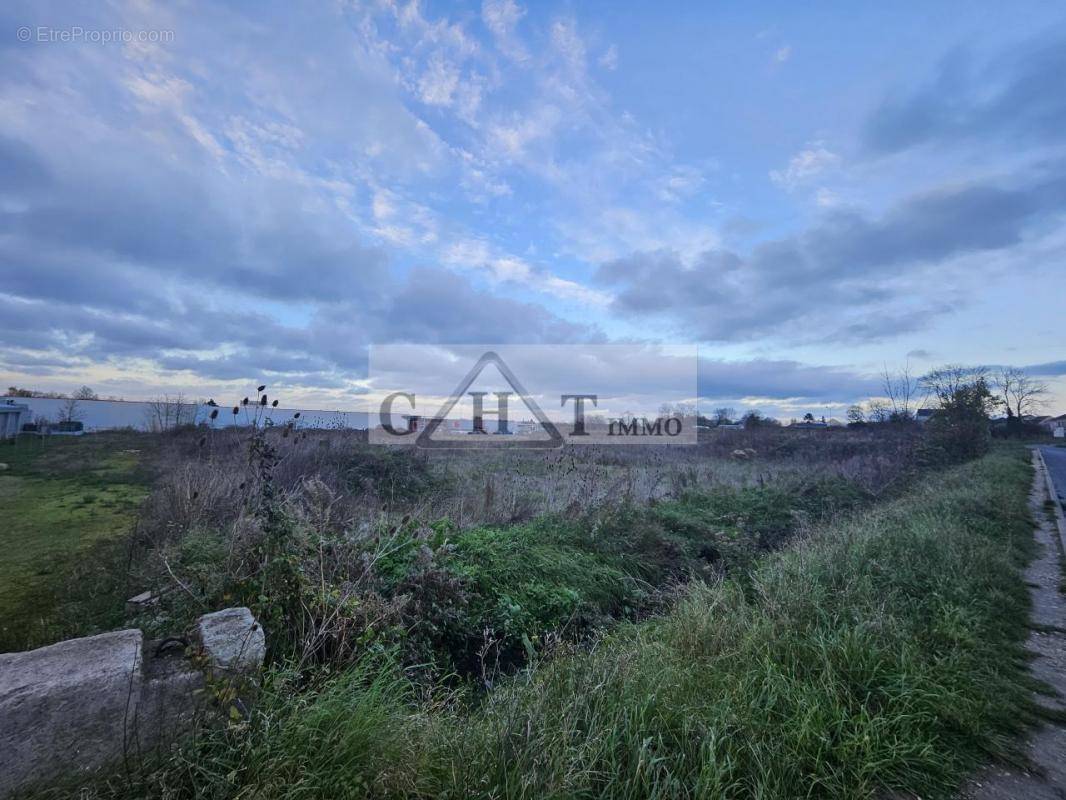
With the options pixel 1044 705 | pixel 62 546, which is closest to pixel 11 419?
pixel 62 546

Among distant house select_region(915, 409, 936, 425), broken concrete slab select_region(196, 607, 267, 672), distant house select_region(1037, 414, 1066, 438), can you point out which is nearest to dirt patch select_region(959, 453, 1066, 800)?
broken concrete slab select_region(196, 607, 267, 672)

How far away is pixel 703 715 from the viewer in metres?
2.72

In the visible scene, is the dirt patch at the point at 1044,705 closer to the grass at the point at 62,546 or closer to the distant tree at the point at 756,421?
the grass at the point at 62,546

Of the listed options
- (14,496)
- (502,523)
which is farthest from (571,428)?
(14,496)

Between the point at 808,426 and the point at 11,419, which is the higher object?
the point at 11,419

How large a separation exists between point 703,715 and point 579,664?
0.82m

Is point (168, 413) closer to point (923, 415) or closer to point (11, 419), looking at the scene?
point (11, 419)

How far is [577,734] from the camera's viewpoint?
2.42 metres

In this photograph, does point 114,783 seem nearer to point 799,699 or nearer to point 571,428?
point 799,699

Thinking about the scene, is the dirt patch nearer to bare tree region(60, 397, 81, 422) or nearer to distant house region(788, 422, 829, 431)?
distant house region(788, 422, 829, 431)

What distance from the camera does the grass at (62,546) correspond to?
3.82m

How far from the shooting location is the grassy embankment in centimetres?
208

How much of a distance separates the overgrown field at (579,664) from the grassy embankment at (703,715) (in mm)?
15

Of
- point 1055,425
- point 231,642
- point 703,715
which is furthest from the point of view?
point 1055,425
